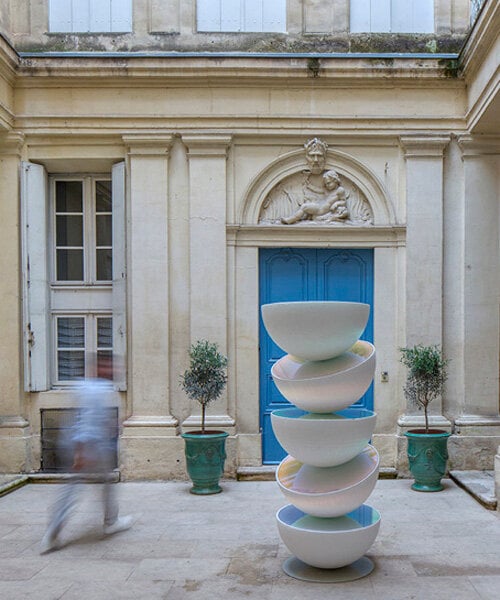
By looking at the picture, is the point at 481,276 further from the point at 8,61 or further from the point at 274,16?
the point at 8,61

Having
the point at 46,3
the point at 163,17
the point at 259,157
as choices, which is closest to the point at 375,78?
the point at 259,157

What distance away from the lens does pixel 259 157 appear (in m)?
8.84

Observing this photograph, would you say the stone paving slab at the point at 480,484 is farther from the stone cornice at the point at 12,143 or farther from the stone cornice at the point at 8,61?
the stone cornice at the point at 8,61

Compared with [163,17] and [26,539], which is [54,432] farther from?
[163,17]

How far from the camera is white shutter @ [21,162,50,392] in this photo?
876 centimetres

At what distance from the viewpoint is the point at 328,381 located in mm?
5113

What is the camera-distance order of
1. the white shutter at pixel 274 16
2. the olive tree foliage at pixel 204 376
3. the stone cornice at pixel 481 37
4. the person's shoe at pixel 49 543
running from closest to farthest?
the person's shoe at pixel 49 543, the stone cornice at pixel 481 37, the olive tree foliage at pixel 204 376, the white shutter at pixel 274 16

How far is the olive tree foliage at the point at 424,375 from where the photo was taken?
801 cm

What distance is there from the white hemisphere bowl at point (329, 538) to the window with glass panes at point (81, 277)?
4563 mm

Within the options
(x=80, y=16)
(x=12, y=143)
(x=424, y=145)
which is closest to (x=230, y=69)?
(x=80, y=16)

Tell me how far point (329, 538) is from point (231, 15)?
6.60 meters

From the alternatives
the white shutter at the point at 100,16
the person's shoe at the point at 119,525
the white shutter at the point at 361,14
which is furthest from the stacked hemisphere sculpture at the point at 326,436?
the white shutter at the point at 100,16

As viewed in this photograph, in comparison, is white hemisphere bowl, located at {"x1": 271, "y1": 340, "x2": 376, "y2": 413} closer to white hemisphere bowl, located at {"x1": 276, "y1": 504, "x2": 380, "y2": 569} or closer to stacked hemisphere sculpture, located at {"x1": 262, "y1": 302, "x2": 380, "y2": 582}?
stacked hemisphere sculpture, located at {"x1": 262, "y1": 302, "x2": 380, "y2": 582}

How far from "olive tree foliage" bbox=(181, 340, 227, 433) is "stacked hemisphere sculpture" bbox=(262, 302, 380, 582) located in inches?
108
